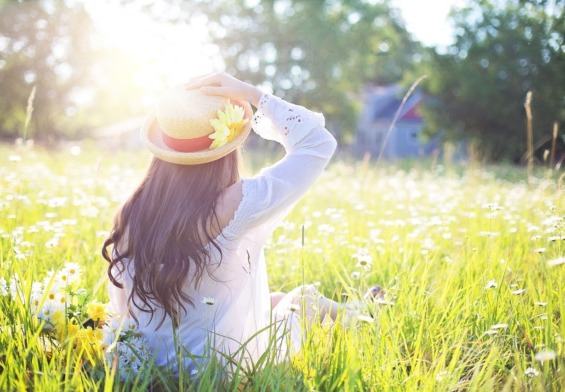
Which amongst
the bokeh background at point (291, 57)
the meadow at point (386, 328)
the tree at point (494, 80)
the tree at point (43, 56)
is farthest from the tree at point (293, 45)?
the meadow at point (386, 328)

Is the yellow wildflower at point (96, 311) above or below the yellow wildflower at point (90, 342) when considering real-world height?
above

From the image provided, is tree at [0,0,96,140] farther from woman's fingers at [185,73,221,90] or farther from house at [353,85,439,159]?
woman's fingers at [185,73,221,90]

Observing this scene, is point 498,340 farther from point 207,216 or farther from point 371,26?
point 371,26

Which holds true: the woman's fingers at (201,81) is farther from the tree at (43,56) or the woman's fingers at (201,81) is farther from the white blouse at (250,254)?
the tree at (43,56)

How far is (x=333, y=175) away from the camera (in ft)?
32.2

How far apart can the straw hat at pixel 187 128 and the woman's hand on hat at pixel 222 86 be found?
2 centimetres

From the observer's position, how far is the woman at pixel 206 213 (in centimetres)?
214

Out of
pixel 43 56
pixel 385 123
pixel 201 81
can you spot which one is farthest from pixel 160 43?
pixel 201 81

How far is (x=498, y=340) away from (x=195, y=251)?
1241 mm

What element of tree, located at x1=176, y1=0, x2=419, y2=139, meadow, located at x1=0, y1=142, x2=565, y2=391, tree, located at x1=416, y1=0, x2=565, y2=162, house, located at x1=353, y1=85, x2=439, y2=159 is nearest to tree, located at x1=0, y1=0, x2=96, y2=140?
tree, located at x1=176, y1=0, x2=419, y2=139

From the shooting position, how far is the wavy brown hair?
2.14 metres

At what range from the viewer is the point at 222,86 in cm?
225

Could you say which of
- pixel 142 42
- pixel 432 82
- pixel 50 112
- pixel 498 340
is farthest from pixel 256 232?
pixel 50 112

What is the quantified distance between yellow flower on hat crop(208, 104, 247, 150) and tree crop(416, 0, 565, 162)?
2071cm
